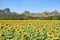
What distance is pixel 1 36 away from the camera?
515cm

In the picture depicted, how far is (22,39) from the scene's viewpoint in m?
4.98

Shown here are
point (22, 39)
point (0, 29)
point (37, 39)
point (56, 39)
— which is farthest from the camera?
point (0, 29)

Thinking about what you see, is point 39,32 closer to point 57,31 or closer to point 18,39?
point 57,31

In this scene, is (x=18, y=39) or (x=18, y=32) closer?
(x=18, y=39)

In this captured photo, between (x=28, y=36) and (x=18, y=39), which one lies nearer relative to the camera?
(x=18, y=39)

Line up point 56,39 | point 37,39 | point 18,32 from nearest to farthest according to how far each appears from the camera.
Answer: point 56,39 < point 37,39 < point 18,32

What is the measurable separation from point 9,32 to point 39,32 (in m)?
0.83

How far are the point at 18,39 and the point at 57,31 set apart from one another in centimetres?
182

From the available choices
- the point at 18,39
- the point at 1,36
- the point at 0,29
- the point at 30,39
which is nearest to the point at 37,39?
the point at 30,39

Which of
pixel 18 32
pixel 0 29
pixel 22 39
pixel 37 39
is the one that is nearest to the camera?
pixel 22 39

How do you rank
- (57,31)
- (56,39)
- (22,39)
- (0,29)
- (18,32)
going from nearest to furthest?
1. (56,39)
2. (22,39)
3. (18,32)
4. (57,31)
5. (0,29)

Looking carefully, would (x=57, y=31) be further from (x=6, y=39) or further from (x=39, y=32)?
(x=6, y=39)

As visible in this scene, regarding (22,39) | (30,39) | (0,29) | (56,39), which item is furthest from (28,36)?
(0,29)

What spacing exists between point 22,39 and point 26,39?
0.81ft
